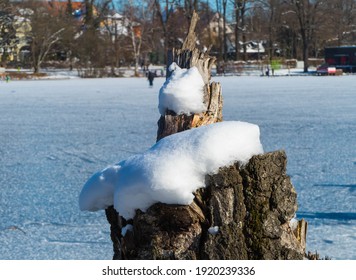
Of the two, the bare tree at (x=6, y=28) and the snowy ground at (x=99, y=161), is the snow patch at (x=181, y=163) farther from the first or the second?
the bare tree at (x=6, y=28)

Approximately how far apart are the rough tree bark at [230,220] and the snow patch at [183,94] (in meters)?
0.71

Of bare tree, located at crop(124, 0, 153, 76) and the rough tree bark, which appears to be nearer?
the rough tree bark

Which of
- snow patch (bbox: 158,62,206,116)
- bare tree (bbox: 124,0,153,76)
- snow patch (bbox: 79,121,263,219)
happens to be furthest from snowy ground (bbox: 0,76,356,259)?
bare tree (bbox: 124,0,153,76)

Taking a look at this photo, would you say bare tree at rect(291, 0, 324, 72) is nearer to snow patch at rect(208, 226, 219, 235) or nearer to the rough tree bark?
the rough tree bark

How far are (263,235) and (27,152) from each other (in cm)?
1033

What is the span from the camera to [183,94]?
127 inches

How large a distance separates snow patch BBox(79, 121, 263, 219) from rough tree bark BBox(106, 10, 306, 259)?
0.13ft

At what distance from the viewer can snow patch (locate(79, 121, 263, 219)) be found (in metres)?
2.51

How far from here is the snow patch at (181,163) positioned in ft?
8.23

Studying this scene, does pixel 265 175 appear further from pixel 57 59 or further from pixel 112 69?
pixel 57 59

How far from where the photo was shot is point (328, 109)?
20.3 m

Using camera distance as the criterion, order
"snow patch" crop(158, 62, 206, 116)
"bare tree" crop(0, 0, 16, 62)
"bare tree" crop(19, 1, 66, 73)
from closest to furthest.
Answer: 1. "snow patch" crop(158, 62, 206, 116)
2. "bare tree" crop(19, 1, 66, 73)
3. "bare tree" crop(0, 0, 16, 62)

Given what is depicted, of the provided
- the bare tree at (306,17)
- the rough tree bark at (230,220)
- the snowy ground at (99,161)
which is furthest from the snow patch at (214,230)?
the bare tree at (306,17)

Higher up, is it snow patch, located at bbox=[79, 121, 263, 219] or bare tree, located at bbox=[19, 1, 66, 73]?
bare tree, located at bbox=[19, 1, 66, 73]
